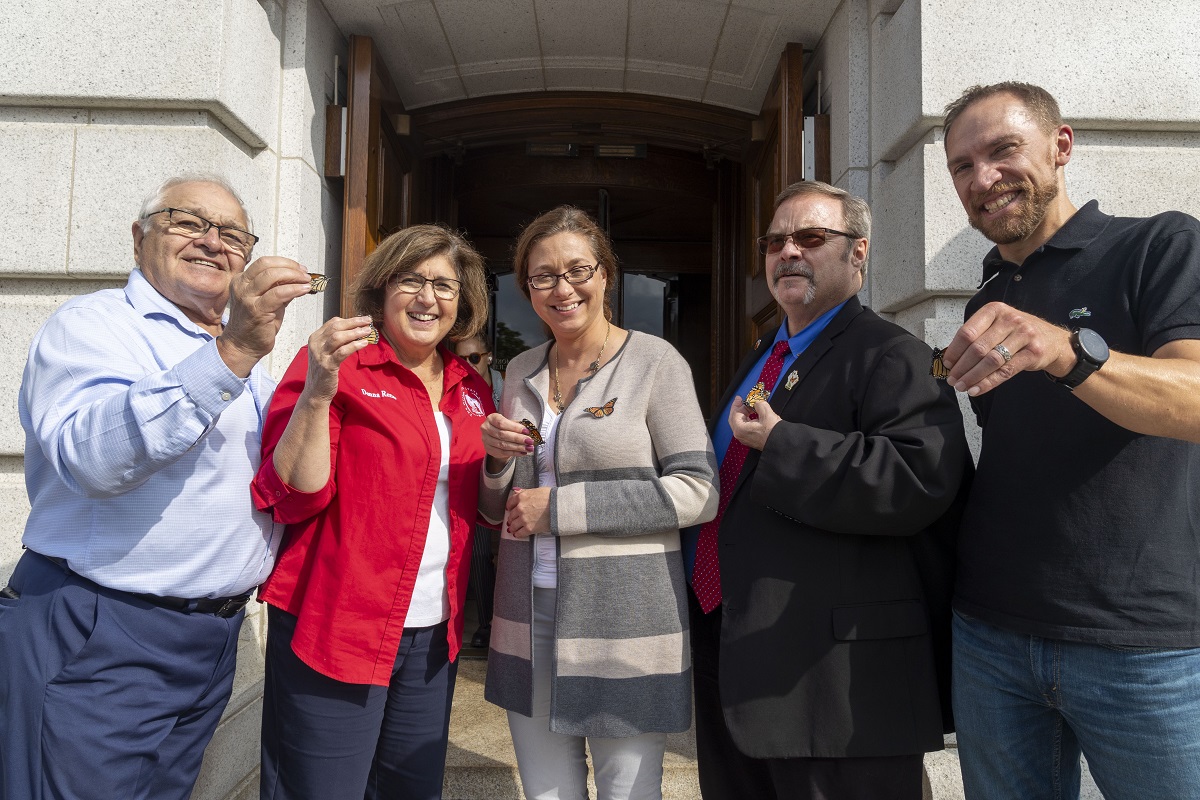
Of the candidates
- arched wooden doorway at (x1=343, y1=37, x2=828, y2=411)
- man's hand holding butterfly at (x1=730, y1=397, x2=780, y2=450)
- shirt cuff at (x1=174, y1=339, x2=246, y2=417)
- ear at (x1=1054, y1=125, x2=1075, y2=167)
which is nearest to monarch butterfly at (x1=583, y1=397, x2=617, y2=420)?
man's hand holding butterfly at (x1=730, y1=397, x2=780, y2=450)

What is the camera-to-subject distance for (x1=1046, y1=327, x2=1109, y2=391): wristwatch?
136cm

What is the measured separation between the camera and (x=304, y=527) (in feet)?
6.99

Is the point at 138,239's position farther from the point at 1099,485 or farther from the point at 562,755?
the point at 1099,485

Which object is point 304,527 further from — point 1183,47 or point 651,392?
point 1183,47

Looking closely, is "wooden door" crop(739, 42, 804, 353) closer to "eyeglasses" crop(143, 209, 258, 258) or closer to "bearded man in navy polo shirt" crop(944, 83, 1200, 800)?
"bearded man in navy polo shirt" crop(944, 83, 1200, 800)

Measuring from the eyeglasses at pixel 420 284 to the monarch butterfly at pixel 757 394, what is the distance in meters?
0.94

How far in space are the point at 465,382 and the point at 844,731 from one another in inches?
57.9

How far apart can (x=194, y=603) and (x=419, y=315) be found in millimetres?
978

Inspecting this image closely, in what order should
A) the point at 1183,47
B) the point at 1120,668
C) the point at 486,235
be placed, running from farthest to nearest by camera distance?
the point at 486,235 → the point at 1183,47 → the point at 1120,668

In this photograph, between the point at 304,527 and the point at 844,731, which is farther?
the point at 304,527

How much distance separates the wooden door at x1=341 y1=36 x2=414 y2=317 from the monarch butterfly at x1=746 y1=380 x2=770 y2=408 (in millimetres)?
2163

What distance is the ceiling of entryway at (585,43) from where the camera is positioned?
392 centimetres

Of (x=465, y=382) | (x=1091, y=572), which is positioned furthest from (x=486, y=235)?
(x=1091, y=572)

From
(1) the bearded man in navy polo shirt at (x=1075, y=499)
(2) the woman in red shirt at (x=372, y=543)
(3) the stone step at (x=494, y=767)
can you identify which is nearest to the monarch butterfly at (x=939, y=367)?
(1) the bearded man in navy polo shirt at (x=1075, y=499)
